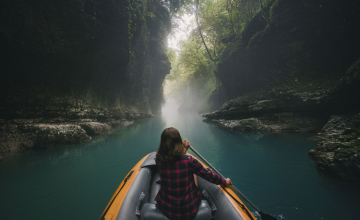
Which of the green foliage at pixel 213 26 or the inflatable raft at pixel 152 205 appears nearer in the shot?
the inflatable raft at pixel 152 205

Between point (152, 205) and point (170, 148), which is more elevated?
point (170, 148)

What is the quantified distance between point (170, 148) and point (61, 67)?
9.84m

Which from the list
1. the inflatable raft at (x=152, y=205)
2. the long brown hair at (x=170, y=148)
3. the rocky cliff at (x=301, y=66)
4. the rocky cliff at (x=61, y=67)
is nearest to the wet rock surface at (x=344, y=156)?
the rocky cliff at (x=301, y=66)

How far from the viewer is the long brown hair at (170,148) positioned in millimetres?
1684

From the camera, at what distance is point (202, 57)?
2225 centimetres

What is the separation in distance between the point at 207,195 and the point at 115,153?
4924 millimetres

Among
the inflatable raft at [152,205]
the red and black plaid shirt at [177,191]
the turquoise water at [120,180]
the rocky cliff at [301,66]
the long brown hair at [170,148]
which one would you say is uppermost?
the rocky cliff at [301,66]

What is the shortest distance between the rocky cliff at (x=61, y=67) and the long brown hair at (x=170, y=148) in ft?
24.8

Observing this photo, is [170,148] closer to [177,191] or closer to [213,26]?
[177,191]

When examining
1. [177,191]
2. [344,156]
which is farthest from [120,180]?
[344,156]

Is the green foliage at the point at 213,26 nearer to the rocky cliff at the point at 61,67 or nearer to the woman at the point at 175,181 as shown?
the rocky cliff at the point at 61,67

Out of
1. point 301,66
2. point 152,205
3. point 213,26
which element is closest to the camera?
point 152,205

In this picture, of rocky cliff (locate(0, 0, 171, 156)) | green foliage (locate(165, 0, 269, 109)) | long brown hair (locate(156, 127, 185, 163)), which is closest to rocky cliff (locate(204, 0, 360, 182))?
green foliage (locate(165, 0, 269, 109))

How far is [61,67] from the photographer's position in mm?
8602
